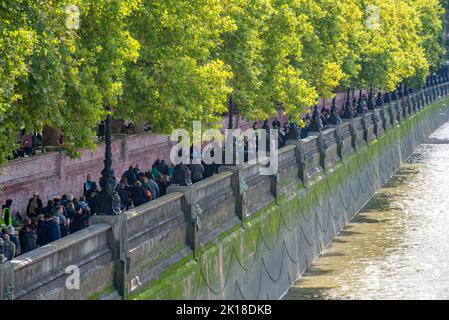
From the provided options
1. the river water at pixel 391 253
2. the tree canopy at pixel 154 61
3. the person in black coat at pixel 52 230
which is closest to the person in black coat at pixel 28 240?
the person in black coat at pixel 52 230

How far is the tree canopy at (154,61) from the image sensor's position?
22.7 meters

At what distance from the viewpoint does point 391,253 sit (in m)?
44.2

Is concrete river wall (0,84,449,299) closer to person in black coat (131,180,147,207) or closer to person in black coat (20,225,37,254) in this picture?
person in black coat (131,180,147,207)

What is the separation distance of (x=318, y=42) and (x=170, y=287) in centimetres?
3250

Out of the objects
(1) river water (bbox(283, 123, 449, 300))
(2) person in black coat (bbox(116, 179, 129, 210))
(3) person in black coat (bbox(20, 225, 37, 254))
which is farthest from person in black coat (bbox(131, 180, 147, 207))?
(1) river water (bbox(283, 123, 449, 300))

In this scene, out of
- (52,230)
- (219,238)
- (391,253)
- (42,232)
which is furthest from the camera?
(391,253)

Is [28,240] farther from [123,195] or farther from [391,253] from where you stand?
[391,253]

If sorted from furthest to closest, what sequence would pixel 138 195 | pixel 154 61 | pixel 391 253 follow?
1. pixel 391 253
2. pixel 154 61
3. pixel 138 195

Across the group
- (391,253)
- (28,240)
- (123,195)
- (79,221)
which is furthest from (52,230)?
(391,253)

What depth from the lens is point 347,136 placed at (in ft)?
181

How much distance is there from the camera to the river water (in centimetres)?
3734

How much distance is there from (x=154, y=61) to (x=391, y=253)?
16.4 m
